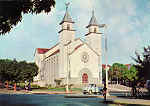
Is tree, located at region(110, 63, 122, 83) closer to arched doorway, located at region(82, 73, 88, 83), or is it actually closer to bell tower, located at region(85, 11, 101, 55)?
bell tower, located at region(85, 11, 101, 55)

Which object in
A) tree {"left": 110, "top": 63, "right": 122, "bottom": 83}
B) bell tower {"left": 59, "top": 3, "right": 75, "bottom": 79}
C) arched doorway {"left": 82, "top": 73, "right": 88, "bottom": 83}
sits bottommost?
arched doorway {"left": 82, "top": 73, "right": 88, "bottom": 83}

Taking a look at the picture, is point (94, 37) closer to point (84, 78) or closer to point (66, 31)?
point (66, 31)

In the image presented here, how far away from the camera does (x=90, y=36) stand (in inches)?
3152

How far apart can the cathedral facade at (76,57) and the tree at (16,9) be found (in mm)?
61524

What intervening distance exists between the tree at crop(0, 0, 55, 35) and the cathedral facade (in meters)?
61.5

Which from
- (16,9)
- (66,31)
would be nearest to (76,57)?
(66,31)

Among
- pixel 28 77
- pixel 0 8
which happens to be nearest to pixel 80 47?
pixel 28 77

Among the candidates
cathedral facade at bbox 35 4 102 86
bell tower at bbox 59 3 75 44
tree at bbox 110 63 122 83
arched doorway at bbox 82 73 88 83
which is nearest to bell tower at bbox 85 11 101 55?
cathedral facade at bbox 35 4 102 86

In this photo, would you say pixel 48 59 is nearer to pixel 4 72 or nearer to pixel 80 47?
pixel 80 47

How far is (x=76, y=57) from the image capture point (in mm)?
75312

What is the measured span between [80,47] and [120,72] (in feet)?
114

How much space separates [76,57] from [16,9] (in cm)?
6632

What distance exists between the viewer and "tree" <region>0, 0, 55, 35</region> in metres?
8.88

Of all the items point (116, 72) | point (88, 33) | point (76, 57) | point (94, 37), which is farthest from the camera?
point (116, 72)
